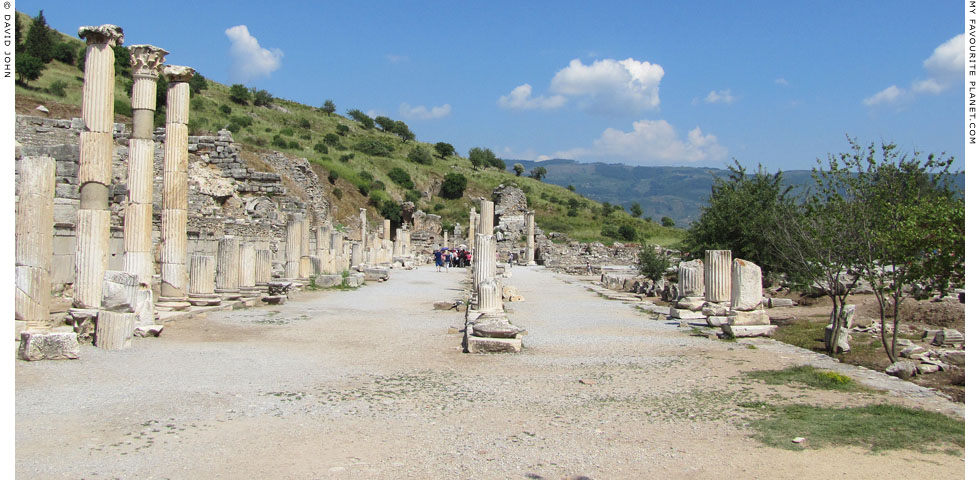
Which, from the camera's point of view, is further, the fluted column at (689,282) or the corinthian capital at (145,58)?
the fluted column at (689,282)

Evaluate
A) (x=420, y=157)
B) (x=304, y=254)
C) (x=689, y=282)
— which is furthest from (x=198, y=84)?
(x=689, y=282)

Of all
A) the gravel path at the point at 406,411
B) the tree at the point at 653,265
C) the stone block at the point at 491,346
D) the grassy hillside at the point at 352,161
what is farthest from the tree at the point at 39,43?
the stone block at the point at 491,346

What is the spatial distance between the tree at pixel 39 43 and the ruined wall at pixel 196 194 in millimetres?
28234

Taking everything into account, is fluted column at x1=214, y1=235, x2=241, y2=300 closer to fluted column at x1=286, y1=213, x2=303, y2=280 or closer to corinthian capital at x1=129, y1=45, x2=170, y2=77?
corinthian capital at x1=129, y1=45, x2=170, y2=77

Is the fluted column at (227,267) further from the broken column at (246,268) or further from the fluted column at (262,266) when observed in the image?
the fluted column at (262,266)

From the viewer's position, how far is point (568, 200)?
80.4 meters

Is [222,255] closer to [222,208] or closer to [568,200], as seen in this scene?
[222,208]

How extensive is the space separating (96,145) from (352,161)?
2212 inches

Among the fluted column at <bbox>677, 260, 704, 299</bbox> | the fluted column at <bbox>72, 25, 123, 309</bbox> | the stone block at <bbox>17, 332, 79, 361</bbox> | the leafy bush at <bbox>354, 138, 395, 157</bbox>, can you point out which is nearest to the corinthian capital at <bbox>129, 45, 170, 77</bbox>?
the fluted column at <bbox>72, 25, 123, 309</bbox>

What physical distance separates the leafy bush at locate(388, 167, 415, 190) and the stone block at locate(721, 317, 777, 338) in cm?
5981

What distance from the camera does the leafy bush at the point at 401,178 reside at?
7112cm

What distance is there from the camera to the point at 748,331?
13.0 metres

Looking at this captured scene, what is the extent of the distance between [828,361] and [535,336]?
16.8 ft

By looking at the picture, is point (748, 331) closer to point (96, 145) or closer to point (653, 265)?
point (96, 145)
